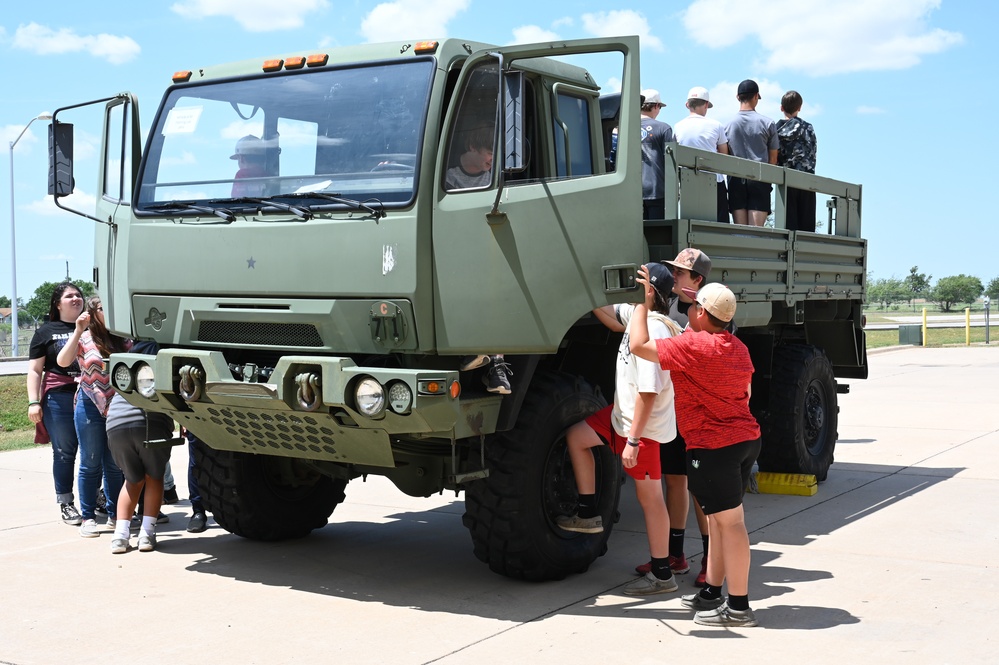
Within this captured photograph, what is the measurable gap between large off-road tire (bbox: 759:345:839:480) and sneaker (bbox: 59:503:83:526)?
5090 millimetres

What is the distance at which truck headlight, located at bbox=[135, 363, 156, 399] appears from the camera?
6.36 metres

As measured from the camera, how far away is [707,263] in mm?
5977

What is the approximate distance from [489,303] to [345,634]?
68.1 inches

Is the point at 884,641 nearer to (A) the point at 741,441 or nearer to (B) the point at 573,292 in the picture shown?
(A) the point at 741,441

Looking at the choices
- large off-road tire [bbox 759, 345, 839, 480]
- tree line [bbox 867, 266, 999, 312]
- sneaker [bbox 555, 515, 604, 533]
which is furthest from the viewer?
tree line [bbox 867, 266, 999, 312]

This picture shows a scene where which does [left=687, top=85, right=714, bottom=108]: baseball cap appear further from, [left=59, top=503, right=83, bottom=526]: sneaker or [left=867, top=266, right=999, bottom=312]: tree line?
[left=867, top=266, right=999, bottom=312]: tree line

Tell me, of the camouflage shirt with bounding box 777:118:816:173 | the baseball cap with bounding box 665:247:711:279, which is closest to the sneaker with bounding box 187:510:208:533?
the baseball cap with bounding box 665:247:711:279

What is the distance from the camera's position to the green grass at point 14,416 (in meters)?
13.1

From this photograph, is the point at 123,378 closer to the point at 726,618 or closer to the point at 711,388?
the point at 711,388

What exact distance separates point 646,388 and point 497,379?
0.77 meters

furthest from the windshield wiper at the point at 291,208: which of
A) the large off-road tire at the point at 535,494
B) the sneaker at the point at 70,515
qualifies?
the sneaker at the point at 70,515

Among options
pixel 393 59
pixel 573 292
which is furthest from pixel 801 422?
pixel 393 59

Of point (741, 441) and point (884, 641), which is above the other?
point (741, 441)

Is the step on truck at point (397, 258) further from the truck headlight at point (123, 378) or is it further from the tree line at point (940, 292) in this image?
the tree line at point (940, 292)
